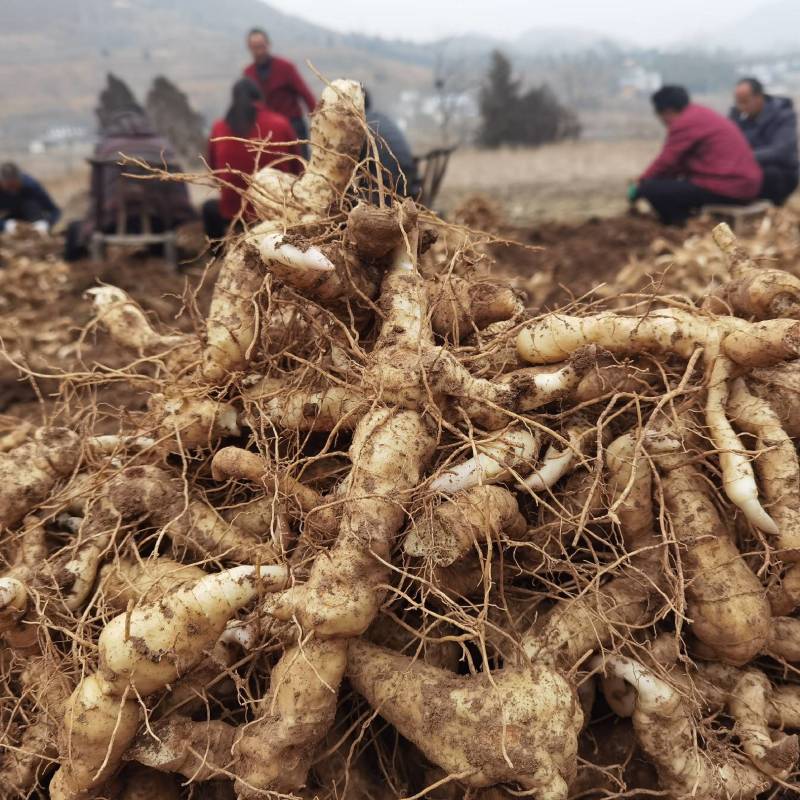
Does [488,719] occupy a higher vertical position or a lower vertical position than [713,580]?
lower

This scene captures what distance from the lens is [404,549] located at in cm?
170

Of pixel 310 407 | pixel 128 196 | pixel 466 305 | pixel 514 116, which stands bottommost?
pixel 514 116

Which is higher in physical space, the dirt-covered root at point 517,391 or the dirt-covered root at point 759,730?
the dirt-covered root at point 517,391

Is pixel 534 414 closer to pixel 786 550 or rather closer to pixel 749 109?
pixel 786 550

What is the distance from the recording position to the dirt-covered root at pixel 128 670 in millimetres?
1597

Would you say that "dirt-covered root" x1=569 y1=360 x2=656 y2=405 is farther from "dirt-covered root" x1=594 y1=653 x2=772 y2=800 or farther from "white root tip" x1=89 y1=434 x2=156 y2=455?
"white root tip" x1=89 y1=434 x2=156 y2=455

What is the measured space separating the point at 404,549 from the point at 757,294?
1.23m

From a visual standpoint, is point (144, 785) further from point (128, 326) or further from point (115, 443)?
point (128, 326)

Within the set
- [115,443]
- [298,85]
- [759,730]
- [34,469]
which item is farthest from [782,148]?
[34,469]

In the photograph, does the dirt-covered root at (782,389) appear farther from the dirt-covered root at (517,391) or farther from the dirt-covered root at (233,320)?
the dirt-covered root at (233,320)

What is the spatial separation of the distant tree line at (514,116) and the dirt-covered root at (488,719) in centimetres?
2339

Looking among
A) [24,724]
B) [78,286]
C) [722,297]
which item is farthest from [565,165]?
[24,724]

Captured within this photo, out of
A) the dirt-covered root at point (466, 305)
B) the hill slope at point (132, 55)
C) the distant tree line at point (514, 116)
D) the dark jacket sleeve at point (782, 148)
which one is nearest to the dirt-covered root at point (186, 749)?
the dirt-covered root at point (466, 305)

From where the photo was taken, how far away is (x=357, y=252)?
78.0 inches
